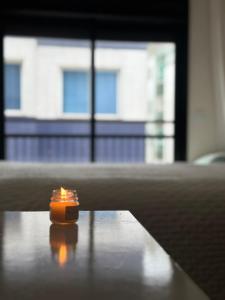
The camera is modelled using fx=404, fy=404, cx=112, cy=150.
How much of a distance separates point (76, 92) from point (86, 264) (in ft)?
13.4

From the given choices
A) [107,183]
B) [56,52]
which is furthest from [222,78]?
[107,183]

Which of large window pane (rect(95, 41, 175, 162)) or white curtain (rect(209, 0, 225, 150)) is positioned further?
large window pane (rect(95, 41, 175, 162))

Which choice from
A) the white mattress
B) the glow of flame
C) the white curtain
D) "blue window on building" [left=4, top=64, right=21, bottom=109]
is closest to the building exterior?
"blue window on building" [left=4, top=64, right=21, bottom=109]

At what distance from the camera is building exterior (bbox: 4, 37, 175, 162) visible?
14.5 feet

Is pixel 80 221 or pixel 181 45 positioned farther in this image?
pixel 181 45

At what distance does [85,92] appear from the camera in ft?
15.1

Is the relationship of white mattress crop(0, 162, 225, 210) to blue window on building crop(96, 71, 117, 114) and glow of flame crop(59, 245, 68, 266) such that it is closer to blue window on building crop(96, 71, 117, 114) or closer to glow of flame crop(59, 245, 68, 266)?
glow of flame crop(59, 245, 68, 266)

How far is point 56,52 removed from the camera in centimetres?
457

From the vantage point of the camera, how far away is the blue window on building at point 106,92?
455 centimetres

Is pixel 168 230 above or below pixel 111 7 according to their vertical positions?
below

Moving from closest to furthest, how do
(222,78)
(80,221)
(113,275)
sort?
(113,275), (80,221), (222,78)

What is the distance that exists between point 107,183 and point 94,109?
9.03ft

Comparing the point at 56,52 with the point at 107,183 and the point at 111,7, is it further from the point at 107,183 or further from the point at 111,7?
the point at 107,183

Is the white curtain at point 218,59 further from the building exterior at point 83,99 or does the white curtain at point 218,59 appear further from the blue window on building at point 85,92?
the blue window on building at point 85,92
